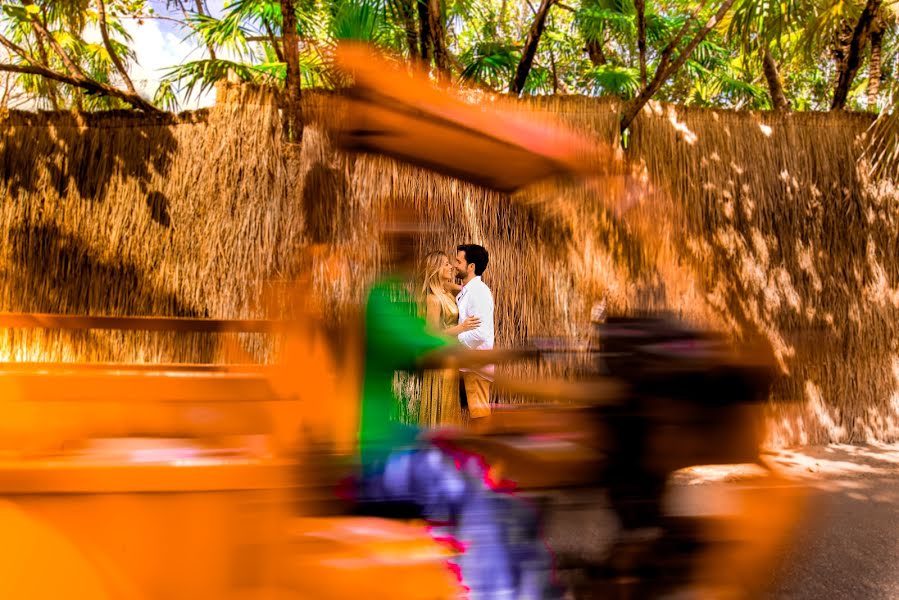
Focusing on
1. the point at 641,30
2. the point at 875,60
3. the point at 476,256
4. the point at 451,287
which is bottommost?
the point at 451,287

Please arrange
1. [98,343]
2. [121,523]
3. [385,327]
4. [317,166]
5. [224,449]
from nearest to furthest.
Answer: [121,523]
[224,449]
[385,327]
[317,166]
[98,343]

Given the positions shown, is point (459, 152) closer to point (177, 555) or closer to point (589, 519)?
point (589, 519)

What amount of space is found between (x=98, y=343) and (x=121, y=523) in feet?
12.5

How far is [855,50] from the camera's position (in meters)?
5.61

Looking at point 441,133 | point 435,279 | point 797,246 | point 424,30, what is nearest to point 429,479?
point 441,133

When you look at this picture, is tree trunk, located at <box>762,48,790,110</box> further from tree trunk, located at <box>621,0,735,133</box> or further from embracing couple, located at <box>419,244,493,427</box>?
embracing couple, located at <box>419,244,493,427</box>

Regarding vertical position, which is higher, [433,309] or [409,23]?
[409,23]

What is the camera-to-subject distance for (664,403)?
1550mm

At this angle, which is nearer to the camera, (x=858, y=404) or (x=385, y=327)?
(x=385, y=327)

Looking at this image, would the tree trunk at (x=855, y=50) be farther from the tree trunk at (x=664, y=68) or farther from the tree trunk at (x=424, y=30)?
the tree trunk at (x=424, y=30)

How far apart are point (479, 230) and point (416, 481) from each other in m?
3.13

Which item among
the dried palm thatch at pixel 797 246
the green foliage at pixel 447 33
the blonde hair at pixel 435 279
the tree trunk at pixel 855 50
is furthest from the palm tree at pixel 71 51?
the tree trunk at pixel 855 50

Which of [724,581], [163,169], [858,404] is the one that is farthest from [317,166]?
[858,404]

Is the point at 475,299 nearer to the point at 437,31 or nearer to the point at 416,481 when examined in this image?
the point at 416,481
